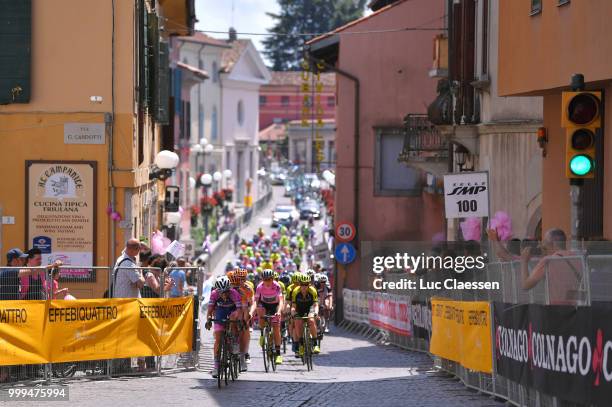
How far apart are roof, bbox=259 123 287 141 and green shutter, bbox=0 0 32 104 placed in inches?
4951

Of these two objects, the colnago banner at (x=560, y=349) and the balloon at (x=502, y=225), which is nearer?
the colnago banner at (x=560, y=349)

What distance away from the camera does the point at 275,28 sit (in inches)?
5522

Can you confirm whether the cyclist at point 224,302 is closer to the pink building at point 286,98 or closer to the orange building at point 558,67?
the orange building at point 558,67

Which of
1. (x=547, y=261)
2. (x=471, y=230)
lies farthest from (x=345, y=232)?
(x=547, y=261)

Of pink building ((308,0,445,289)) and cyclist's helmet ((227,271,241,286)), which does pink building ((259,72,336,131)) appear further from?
cyclist's helmet ((227,271,241,286))

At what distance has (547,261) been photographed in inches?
489

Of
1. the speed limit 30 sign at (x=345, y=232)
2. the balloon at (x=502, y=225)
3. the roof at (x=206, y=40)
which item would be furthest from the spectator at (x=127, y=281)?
the roof at (x=206, y=40)

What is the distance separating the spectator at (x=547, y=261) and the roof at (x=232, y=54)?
88.7m

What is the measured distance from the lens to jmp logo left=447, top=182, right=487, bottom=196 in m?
20.3

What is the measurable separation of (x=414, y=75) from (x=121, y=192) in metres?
19.9

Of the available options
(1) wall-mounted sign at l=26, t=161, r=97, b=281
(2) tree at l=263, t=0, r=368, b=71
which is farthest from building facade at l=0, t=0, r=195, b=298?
(2) tree at l=263, t=0, r=368, b=71

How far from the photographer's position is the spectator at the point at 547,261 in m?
12.1

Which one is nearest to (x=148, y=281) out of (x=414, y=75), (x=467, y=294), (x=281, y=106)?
(x=467, y=294)

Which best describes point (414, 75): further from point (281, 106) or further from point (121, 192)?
point (281, 106)
